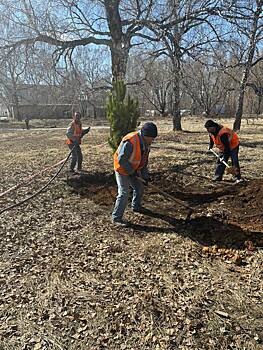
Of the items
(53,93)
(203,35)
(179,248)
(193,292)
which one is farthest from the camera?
(53,93)

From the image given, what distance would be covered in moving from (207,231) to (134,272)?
1.47 meters

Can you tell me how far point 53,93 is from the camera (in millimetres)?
12594

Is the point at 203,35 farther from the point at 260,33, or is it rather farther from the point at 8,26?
the point at 8,26

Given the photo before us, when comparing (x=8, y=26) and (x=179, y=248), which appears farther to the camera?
(x=8, y=26)

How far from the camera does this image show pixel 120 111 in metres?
7.95

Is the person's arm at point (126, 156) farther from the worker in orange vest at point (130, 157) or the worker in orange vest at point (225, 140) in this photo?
the worker in orange vest at point (225, 140)

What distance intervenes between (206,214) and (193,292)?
200 cm

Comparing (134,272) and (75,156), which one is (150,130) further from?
(75,156)

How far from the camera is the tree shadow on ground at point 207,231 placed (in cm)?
405

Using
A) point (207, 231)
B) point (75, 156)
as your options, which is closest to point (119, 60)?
point (75, 156)

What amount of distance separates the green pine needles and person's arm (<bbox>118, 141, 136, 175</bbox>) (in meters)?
3.89

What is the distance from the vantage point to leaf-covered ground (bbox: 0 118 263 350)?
2.59 meters

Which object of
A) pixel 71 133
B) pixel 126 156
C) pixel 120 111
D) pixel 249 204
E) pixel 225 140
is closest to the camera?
pixel 126 156

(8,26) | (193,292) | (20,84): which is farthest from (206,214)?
(20,84)
